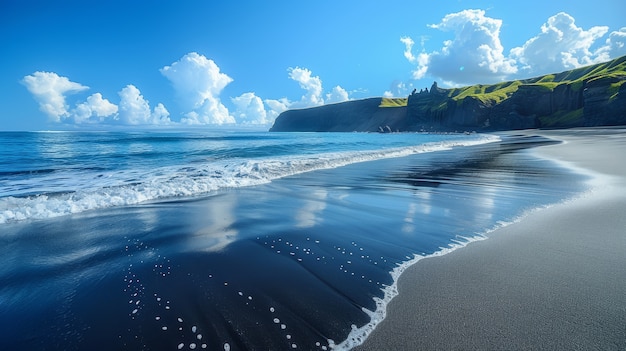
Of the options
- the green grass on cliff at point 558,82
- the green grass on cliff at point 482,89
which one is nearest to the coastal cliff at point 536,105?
the green grass on cliff at point 558,82

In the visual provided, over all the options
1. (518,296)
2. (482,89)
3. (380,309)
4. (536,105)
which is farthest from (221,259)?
(482,89)

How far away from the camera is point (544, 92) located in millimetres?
97250

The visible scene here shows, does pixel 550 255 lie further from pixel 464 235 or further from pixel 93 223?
pixel 93 223

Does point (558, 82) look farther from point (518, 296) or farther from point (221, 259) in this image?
point (221, 259)

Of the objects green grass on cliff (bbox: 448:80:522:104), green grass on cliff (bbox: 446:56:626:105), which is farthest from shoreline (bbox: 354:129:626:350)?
green grass on cliff (bbox: 448:80:522:104)

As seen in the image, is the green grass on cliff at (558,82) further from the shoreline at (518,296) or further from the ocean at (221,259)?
the shoreline at (518,296)

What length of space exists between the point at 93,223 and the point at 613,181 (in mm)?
15922

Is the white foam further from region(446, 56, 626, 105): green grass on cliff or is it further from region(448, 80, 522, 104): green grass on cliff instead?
region(448, 80, 522, 104): green grass on cliff

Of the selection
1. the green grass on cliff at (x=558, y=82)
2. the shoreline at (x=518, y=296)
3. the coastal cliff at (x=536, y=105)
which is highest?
the green grass on cliff at (x=558, y=82)

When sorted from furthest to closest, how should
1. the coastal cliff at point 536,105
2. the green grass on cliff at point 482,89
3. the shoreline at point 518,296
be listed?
1. the green grass on cliff at point 482,89
2. the coastal cliff at point 536,105
3. the shoreline at point 518,296

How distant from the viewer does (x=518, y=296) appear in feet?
10.9

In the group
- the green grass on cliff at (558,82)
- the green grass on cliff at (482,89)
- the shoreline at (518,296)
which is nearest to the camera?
the shoreline at (518,296)

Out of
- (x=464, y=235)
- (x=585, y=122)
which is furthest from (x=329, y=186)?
(x=585, y=122)

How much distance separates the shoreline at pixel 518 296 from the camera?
8.69 ft
